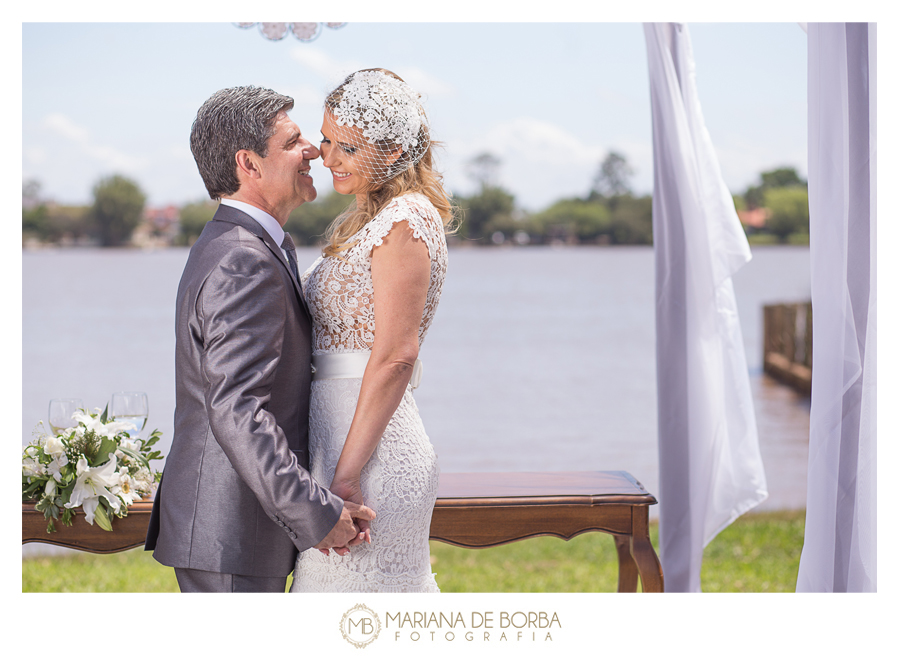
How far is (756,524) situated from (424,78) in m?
29.7

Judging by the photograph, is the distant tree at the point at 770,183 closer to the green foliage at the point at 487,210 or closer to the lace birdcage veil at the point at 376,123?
the green foliage at the point at 487,210

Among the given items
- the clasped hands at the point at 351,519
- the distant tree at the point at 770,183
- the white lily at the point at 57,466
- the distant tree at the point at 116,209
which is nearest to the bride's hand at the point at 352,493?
the clasped hands at the point at 351,519

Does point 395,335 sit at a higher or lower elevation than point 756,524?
higher

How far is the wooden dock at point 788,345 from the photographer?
9.97 meters

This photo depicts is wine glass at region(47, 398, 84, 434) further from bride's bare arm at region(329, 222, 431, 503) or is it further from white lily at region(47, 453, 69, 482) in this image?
bride's bare arm at region(329, 222, 431, 503)

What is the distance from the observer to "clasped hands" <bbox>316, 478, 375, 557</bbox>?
5.61ft

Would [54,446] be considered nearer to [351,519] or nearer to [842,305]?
[351,519]

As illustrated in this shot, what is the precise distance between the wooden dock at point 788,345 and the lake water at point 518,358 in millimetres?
292

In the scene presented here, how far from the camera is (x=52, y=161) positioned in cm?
2809

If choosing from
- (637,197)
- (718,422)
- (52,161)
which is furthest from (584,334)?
(52,161)

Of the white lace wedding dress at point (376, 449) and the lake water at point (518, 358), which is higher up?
the white lace wedding dress at point (376, 449)

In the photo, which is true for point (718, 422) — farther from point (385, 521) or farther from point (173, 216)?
point (173, 216)

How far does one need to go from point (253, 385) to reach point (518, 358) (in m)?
13.6
